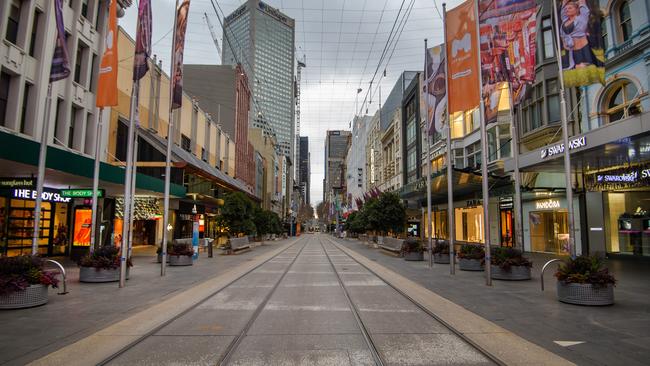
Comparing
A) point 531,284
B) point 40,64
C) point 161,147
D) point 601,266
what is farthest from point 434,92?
point 161,147

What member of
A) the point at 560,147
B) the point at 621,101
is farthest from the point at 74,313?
the point at 621,101

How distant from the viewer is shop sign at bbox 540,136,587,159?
16688mm

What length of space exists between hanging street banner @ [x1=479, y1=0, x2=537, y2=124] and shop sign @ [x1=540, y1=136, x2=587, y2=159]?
2994mm

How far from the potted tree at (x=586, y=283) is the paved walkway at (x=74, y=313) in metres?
10.4

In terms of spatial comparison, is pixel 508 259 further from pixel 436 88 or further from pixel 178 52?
pixel 178 52

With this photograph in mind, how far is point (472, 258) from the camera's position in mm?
19078

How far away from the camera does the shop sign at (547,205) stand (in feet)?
89.8

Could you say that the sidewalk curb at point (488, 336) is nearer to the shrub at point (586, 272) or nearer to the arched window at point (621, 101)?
the shrub at point (586, 272)

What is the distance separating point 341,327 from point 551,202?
24.3m

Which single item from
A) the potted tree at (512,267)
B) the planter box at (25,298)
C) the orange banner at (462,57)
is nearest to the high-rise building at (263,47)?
the orange banner at (462,57)

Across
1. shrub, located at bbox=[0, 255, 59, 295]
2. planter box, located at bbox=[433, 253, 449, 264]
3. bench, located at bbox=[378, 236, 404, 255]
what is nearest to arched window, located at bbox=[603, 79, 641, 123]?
planter box, located at bbox=[433, 253, 449, 264]

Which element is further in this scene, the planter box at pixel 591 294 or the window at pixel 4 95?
the window at pixel 4 95

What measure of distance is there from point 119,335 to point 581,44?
1455 cm

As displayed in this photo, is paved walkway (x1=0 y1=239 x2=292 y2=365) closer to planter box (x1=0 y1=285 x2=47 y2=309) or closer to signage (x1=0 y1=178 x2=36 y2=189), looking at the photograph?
Answer: planter box (x1=0 y1=285 x2=47 y2=309)
